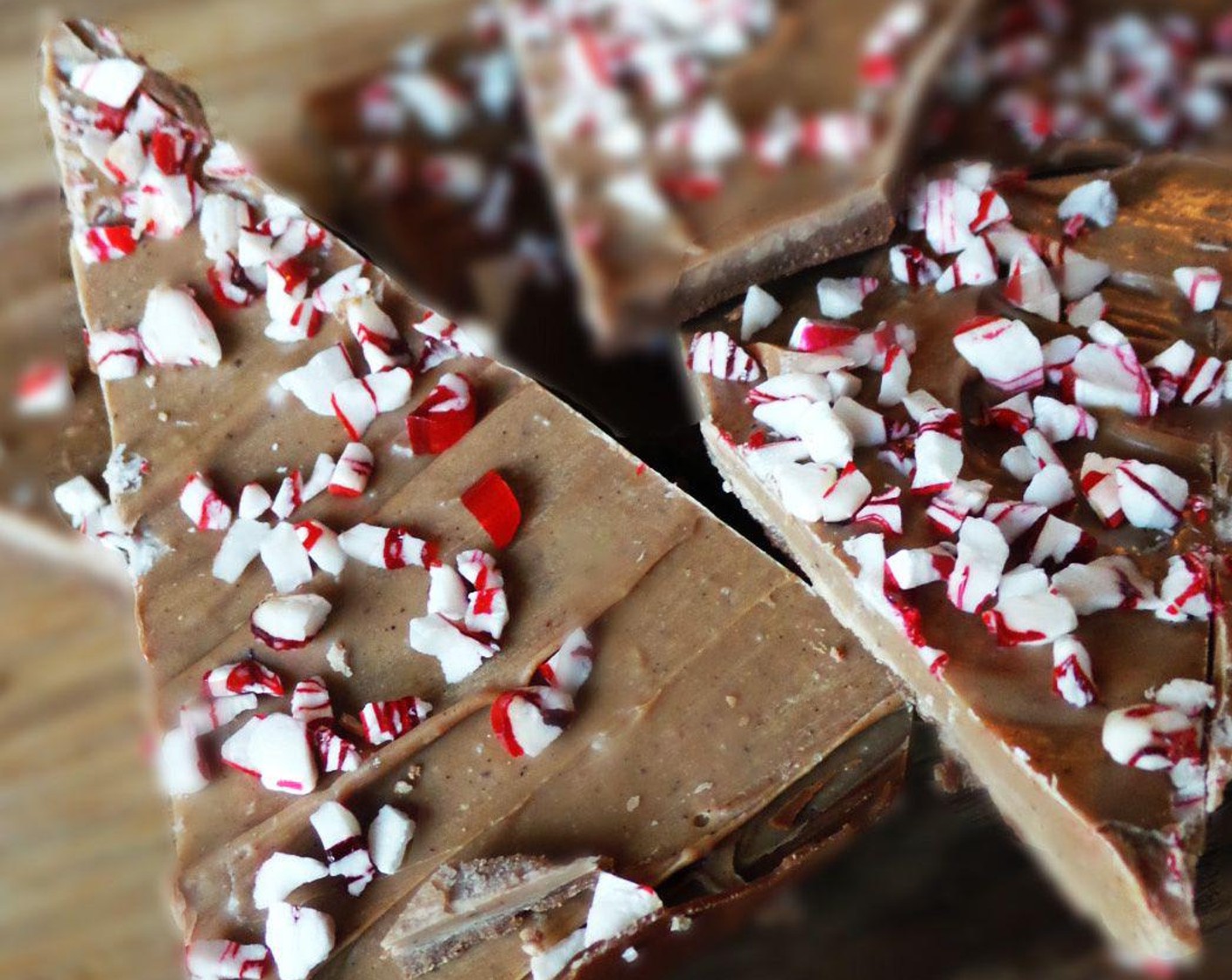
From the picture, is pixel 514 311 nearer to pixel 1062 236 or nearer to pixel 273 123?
pixel 273 123

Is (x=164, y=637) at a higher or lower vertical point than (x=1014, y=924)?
higher

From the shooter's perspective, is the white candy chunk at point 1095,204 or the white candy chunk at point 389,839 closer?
the white candy chunk at point 389,839

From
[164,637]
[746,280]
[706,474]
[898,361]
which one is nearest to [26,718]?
[164,637]

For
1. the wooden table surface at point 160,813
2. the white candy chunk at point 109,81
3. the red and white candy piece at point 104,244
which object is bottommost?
the wooden table surface at point 160,813

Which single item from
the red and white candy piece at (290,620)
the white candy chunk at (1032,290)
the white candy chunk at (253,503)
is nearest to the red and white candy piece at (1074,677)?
the white candy chunk at (1032,290)

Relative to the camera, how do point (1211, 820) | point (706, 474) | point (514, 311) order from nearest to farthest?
point (1211, 820), point (706, 474), point (514, 311)

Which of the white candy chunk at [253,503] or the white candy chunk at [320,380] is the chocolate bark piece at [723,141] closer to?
the white candy chunk at [320,380]

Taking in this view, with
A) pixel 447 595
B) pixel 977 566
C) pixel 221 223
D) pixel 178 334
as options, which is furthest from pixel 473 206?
pixel 977 566

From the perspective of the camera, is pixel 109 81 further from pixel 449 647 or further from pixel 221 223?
pixel 449 647
